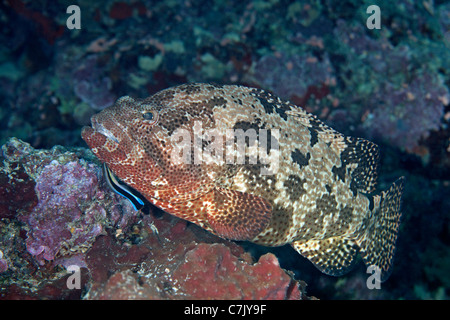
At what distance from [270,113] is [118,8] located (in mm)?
8854

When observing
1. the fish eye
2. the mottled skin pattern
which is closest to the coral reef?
the mottled skin pattern

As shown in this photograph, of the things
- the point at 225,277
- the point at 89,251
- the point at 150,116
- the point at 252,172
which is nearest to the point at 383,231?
the point at 252,172

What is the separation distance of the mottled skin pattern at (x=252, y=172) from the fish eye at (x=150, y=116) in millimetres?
12

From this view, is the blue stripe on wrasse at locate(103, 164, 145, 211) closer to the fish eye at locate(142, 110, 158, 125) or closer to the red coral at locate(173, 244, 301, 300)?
the fish eye at locate(142, 110, 158, 125)

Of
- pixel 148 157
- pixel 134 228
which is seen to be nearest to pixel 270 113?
pixel 148 157

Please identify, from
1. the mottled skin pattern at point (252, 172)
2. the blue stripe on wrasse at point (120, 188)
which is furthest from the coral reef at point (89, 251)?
the mottled skin pattern at point (252, 172)

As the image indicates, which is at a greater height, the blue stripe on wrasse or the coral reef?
the blue stripe on wrasse

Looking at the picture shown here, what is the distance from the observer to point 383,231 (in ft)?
16.0

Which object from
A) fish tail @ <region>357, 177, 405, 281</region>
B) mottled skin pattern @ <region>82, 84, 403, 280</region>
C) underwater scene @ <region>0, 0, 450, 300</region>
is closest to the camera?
underwater scene @ <region>0, 0, 450, 300</region>

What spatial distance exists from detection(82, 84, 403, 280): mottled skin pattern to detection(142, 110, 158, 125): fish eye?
0.01 meters

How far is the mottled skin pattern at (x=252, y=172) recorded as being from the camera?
334 cm

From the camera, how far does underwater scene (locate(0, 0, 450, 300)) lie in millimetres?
3211

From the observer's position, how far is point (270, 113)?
12.7 ft

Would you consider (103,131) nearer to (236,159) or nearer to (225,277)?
(236,159)
